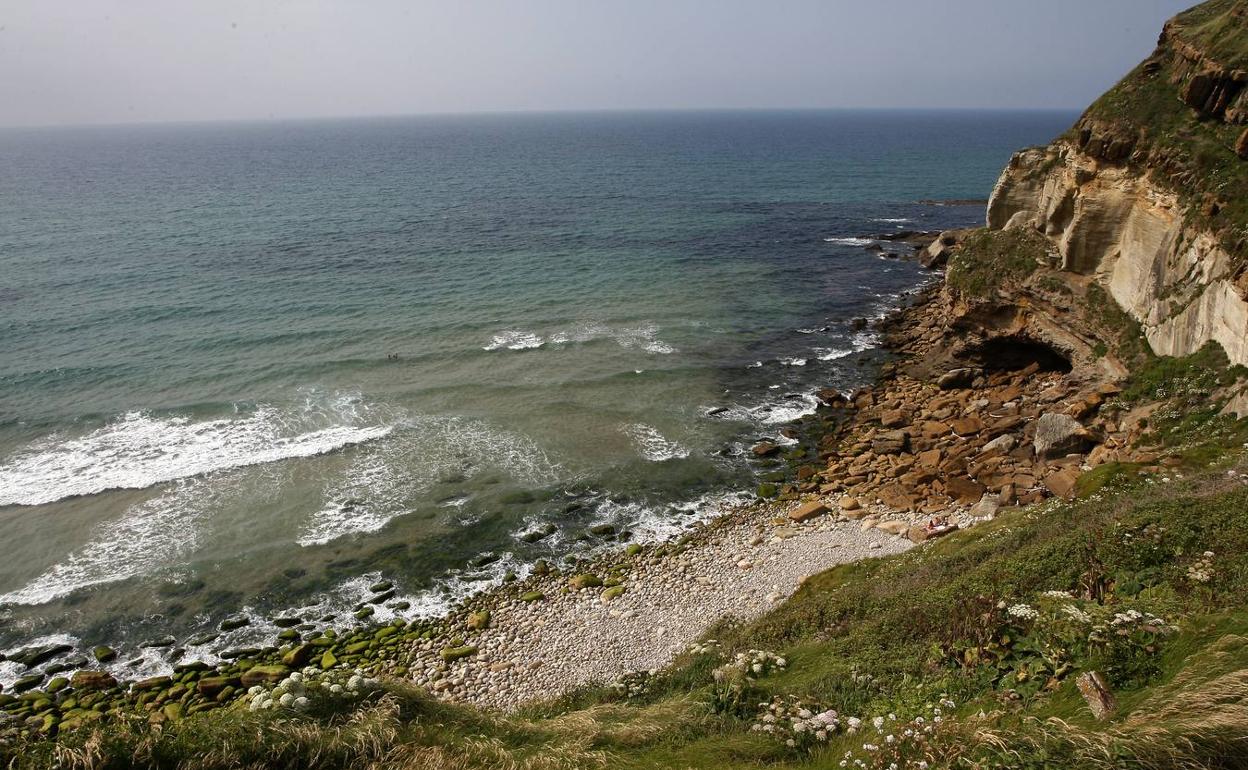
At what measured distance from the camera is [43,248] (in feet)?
220

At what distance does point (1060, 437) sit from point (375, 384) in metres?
36.0

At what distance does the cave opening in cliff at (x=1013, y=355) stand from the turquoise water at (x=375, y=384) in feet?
22.3

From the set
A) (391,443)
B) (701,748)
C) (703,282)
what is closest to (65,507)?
(391,443)

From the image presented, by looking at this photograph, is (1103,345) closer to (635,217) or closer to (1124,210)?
(1124,210)

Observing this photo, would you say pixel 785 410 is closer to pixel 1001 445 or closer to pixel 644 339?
pixel 1001 445

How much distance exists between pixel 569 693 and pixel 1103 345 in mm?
31117

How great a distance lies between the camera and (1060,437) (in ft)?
94.5

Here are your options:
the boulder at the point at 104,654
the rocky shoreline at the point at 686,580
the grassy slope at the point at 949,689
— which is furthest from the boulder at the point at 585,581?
the boulder at the point at 104,654

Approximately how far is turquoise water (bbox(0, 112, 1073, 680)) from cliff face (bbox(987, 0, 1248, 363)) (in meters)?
14.4

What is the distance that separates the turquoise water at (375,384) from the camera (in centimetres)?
2769

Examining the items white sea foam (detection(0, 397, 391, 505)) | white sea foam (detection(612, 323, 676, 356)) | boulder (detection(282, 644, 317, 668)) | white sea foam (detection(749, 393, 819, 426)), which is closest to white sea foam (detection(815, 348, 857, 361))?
white sea foam (detection(749, 393, 819, 426))

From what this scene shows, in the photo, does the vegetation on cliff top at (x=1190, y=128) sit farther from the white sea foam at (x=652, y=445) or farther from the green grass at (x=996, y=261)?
the white sea foam at (x=652, y=445)

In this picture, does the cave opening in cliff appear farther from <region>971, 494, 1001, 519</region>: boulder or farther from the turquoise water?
<region>971, 494, 1001, 519</region>: boulder

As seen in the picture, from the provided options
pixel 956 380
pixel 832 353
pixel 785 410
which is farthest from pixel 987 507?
pixel 832 353
